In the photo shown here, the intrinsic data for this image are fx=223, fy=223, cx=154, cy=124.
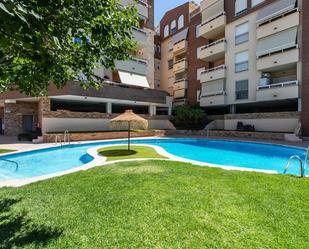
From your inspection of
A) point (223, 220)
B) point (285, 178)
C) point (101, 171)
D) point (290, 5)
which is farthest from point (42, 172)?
point (290, 5)

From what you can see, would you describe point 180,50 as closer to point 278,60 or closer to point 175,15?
point 175,15

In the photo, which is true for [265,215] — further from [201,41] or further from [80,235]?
[201,41]

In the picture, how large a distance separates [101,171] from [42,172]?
4.75m

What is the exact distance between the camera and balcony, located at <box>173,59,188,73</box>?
1583 inches

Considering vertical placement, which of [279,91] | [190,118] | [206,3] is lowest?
[190,118]

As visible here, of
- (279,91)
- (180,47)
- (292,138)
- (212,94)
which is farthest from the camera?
(180,47)

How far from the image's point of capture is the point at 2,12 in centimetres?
182

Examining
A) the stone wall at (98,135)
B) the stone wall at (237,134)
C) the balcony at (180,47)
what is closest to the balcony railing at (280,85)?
the stone wall at (237,134)

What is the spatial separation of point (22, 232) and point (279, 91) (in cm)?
2660

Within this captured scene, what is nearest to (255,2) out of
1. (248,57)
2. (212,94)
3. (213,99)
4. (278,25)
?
(278,25)

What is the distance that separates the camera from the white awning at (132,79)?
3008cm

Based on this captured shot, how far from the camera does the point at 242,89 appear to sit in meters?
29.8

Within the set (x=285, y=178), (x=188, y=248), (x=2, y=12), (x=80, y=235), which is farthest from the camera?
(x=285, y=178)

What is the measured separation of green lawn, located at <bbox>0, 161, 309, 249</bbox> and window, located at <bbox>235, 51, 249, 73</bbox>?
24728 millimetres
